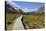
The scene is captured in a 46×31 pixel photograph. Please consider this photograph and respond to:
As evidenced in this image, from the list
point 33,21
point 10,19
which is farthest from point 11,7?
point 33,21

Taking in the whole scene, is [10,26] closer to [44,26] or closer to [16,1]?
[16,1]

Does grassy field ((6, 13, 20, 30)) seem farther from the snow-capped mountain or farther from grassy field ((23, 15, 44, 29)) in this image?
grassy field ((23, 15, 44, 29))

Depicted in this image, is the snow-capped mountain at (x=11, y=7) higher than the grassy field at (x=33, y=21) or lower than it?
higher

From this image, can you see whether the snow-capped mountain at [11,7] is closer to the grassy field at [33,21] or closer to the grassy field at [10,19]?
the grassy field at [10,19]

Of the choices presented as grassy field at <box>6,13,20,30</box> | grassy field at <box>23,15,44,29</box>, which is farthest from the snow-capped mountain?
grassy field at <box>23,15,44,29</box>

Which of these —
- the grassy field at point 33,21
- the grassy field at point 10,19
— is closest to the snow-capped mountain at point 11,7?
the grassy field at point 10,19

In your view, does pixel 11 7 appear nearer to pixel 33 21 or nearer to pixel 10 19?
pixel 10 19

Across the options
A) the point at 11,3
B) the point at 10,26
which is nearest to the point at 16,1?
the point at 11,3

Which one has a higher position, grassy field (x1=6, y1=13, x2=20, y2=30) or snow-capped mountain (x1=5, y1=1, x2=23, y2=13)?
snow-capped mountain (x1=5, y1=1, x2=23, y2=13)

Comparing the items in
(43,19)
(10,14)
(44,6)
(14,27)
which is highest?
(44,6)
